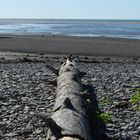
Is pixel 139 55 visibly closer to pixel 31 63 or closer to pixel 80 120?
pixel 31 63

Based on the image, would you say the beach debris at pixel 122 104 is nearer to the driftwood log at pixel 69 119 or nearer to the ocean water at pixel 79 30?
the driftwood log at pixel 69 119

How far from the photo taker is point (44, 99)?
12078 mm

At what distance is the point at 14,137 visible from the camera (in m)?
8.39

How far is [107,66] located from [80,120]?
42.6 ft

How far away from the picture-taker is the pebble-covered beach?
8.88 metres

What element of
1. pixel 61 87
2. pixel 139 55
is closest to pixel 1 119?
pixel 61 87

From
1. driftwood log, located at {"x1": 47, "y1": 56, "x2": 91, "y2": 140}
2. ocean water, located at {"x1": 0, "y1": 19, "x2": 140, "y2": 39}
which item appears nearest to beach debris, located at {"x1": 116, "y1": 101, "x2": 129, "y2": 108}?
driftwood log, located at {"x1": 47, "y1": 56, "x2": 91, "y2": 140}

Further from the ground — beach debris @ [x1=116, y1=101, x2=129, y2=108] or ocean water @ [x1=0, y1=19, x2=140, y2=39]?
ocean water @ [x1=0, y1=19, x2=140, y2=39]

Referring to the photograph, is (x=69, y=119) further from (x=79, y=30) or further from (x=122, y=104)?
(x=79, y=30)

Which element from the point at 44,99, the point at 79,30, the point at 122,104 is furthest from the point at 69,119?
the point at 79,30

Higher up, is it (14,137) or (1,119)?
(1,119)

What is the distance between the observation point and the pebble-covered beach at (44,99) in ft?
29.1

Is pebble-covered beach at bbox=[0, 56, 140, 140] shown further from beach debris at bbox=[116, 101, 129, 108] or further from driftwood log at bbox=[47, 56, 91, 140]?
driftwood log at bbox=[47, 56, 91, 140]

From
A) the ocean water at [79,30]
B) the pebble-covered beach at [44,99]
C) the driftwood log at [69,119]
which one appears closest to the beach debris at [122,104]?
the pebble-covered beach at [44,99]
